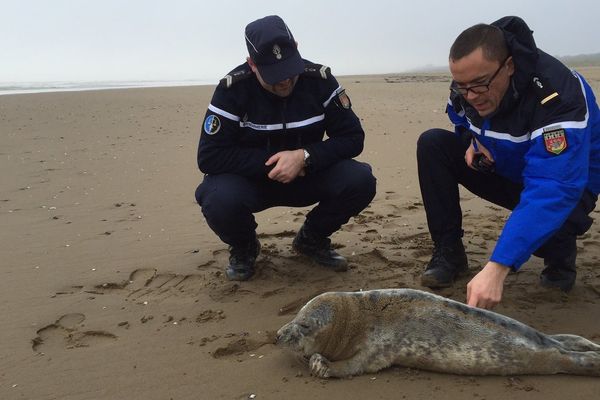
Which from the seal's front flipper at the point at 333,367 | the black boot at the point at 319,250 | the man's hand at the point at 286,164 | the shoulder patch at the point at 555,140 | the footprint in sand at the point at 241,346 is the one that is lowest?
the footprint in sand at the point at 241,346

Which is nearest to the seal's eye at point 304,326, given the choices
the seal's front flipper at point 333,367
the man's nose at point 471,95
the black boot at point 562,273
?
the seal's front flipper at point 333,367

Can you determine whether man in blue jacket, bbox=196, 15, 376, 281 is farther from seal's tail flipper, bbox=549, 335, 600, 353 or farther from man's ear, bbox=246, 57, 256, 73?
seal's tail flipper, bbox=549, 335, 600, 353

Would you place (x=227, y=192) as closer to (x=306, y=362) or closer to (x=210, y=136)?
(x=210, y=136)

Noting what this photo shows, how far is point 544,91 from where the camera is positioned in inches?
127

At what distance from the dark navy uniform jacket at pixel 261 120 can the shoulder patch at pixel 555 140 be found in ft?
5.33

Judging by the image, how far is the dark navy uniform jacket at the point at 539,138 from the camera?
9.53 ft

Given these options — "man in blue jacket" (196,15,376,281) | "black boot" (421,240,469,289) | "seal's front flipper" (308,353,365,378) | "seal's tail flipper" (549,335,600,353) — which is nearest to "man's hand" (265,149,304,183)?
"man in blue jacket" (196,15,376,281)

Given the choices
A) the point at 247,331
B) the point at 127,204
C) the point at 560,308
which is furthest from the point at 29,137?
the point at 560,308

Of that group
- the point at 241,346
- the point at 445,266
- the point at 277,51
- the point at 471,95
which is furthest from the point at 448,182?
the point at 241,346

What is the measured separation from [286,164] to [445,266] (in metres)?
1.33

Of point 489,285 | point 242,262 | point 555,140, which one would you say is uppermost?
point 555,140

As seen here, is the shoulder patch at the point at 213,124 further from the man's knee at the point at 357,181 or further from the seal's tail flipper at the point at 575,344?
the seal's tail flipper at the point at 575,344

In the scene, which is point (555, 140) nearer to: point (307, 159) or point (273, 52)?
point (307, 159)

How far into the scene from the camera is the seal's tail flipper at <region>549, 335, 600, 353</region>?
2852 mm
